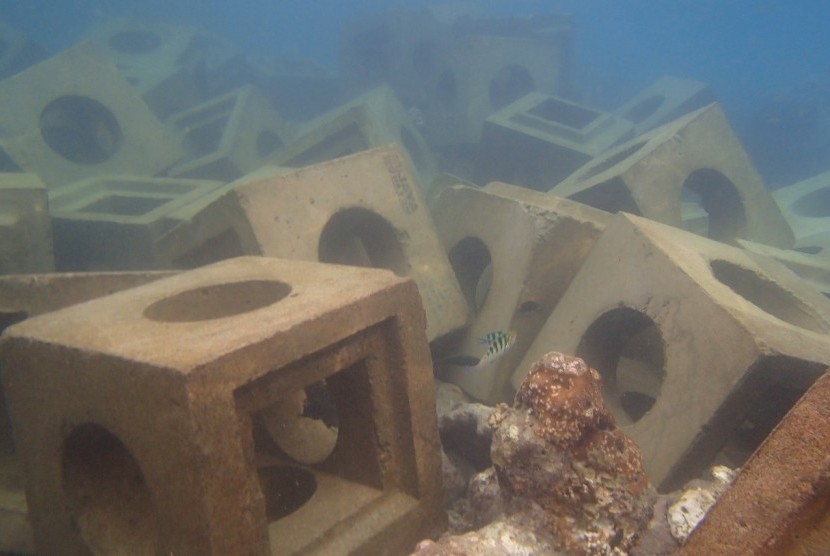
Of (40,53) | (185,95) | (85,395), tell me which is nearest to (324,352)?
(85,395)

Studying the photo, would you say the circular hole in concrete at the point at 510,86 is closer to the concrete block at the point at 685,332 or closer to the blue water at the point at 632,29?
the concrete block at the point at 685,332

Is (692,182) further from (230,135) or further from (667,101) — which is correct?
(230,135)

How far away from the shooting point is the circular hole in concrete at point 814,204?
1252cm

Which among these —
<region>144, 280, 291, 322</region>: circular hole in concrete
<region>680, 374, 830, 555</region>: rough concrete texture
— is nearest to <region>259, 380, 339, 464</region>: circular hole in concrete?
<region>144, 280, 291, 322</region>: circular hole in concrete

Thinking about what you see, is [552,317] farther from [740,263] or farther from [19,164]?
[19,164]

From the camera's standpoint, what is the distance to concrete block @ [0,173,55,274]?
5.91m

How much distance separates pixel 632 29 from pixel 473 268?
104282mm

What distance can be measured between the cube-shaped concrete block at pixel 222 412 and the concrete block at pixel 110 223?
427 centimetres

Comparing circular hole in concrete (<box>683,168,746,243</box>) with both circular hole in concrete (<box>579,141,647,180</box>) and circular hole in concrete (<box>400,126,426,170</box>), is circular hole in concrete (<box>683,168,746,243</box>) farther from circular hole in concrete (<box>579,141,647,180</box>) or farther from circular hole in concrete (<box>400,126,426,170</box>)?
circular hole in concrete (<box>400,126,426,170</box>)

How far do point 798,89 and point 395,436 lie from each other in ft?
90.2

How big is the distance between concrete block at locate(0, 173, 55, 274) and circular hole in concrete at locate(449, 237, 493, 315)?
4381mm

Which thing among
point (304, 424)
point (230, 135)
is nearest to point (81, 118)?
point (230, 135)

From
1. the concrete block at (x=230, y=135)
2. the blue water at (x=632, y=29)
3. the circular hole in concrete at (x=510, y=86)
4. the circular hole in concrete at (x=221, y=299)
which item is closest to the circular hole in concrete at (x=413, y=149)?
the concrete block at (x=230, y=135)

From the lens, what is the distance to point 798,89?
24031mm
